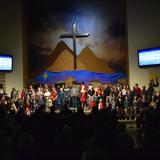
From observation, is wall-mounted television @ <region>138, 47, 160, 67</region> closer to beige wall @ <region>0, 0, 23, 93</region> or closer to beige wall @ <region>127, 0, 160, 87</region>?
beige wall @ <region>127, 0, 160, 87</region>

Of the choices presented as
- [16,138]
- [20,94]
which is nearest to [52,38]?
[20,94]

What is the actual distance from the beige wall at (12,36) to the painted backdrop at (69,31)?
808mm

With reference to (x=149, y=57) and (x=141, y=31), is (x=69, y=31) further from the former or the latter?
(x=149, y=57)

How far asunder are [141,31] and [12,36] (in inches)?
276

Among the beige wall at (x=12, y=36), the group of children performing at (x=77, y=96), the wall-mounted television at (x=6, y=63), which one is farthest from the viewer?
the beige wall at (x=12, y=36)

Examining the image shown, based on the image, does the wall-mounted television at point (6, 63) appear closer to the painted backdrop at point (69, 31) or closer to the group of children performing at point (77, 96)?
the group of children performing at point (77, 96)

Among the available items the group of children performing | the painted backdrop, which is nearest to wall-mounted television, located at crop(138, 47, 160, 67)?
the group of children performing

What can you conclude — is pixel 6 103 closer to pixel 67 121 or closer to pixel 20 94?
pixel 20 94

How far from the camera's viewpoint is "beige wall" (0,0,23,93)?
2056cm

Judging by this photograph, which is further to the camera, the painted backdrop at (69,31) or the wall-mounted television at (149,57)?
the painted backdrop at (69,31)

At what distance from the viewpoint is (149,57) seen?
61.7ft

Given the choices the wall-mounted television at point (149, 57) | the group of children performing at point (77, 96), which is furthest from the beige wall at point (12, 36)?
the wall-mounted television at point (149, 57)

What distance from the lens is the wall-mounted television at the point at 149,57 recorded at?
1845 centimetres

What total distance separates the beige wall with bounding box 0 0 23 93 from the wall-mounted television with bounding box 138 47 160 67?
6515mm
